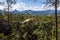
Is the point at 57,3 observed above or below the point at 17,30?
above

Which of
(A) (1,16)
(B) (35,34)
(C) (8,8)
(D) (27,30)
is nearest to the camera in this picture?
(C) (8,8)

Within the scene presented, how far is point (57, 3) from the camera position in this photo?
410 inches

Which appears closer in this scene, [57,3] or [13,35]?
[57,3]

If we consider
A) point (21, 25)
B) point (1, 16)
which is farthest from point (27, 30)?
point (1, 16)

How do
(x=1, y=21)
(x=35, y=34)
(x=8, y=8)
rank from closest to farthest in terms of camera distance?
(x=8, y=8)
(x=35, y=34)
(x=1, y=21)

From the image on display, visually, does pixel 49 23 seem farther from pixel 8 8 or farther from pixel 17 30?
pixel 8 8

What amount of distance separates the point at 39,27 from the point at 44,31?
1.30m

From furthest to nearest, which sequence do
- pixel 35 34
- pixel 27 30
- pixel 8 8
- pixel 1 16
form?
pixel 1 16 < pixel 27 30 < pixel 35 34 < pixel 8 8

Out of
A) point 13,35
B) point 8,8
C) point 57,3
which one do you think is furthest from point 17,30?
point 57,3

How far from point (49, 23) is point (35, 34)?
171 centimetres

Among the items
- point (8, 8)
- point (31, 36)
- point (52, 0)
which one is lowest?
point (31, 36)

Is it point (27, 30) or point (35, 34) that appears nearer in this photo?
point (35, 34)

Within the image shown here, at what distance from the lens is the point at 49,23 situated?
62.4ft

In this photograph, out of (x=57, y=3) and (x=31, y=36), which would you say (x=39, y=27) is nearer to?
(x=31, y=36)
